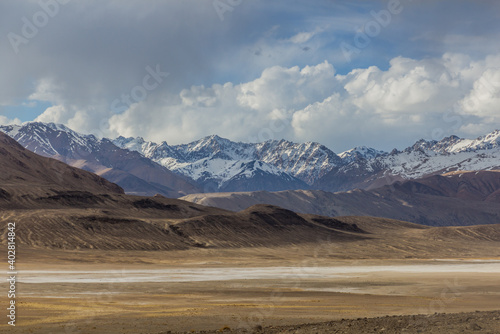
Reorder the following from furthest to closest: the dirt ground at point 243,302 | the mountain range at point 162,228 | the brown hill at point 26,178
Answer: the brown hill at point 26,178 < the mountain range at point 162,228 < the dirt ground at point 243,302

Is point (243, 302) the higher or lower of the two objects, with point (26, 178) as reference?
lower

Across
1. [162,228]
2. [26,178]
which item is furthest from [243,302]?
[26,178]

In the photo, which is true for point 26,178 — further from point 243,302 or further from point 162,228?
point 243,302

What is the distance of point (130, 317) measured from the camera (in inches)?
1254

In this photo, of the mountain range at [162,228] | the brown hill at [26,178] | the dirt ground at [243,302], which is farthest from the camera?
the brown hill at [26,178]

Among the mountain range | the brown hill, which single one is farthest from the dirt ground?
the brown hill

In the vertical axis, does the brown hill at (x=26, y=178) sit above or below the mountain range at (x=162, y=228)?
above

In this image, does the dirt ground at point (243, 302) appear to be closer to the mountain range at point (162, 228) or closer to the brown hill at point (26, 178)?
the mountain range at point (162, 228)

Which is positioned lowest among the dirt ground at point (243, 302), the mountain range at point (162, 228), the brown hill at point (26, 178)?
the dirt ground at point (243, 302)

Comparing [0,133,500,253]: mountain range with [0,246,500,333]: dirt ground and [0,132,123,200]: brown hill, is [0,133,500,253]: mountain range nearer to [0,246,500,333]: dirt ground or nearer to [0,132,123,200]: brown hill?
[0,132,123,200]: brown hill

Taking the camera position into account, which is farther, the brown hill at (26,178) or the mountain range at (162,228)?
the brown hill at (26,178)

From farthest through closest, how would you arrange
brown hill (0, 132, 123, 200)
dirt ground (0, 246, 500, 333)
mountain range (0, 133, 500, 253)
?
brown hill (0, 132, 123, 200)
mountain range (0, 133, 500, 253)
dirt ground (0, 246, 500, 333)

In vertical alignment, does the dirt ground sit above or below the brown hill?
below

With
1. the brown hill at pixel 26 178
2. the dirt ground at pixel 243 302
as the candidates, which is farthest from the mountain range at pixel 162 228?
the dirt ground at pixel 243 302
